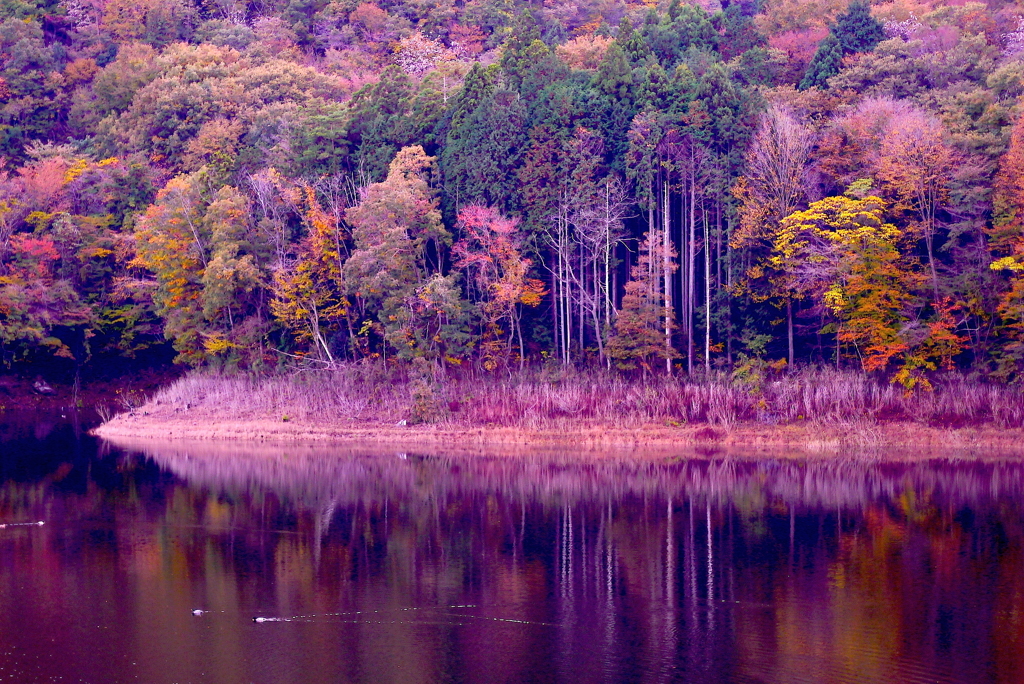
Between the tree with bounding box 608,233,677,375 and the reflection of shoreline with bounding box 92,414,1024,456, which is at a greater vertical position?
the tree with bounding box 608,233,677,375

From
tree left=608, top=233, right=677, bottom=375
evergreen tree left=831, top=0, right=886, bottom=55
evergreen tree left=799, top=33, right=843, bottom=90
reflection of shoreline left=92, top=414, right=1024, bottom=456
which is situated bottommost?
reflection of shoreline left=92, top=414, right=1024, bottom=456

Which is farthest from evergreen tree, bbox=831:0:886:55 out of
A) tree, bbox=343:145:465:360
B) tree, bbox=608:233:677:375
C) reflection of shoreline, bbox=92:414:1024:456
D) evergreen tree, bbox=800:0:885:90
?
reflection of shoreline, bbox=92:414:1024:456

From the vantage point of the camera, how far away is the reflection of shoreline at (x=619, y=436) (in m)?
33.9

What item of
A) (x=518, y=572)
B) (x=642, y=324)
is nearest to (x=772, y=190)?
(x=642, y=324)

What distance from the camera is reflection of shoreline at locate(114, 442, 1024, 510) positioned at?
2800 centimetres

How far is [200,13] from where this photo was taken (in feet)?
274

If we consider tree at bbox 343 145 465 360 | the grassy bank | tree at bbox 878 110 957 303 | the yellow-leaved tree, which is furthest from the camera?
tree at bbox 343 145 465 360

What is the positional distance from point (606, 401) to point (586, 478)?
761 centimetres

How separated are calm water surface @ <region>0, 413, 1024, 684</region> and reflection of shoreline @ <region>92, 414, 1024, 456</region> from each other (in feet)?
6.84

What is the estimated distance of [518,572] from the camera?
20562 mm

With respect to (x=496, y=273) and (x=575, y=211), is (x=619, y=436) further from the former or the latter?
(x=575, y=211)

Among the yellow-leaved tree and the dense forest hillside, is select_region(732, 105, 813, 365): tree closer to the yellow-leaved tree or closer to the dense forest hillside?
the dense forest hillside

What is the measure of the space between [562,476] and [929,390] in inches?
562

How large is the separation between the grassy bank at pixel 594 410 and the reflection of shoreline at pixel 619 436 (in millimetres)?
59
